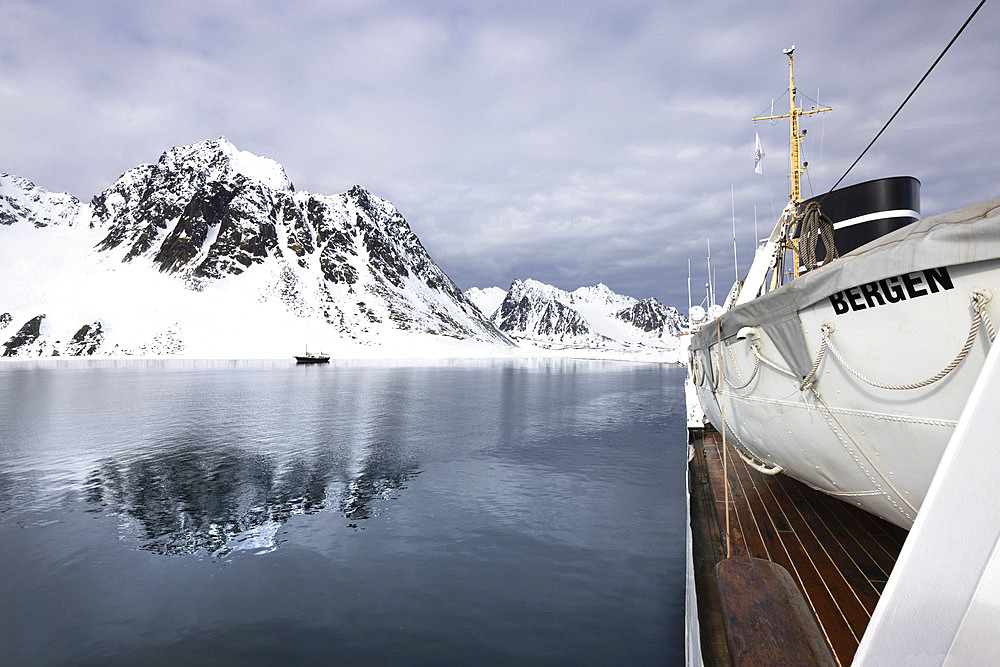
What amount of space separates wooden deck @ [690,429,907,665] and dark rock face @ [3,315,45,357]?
14338 cm

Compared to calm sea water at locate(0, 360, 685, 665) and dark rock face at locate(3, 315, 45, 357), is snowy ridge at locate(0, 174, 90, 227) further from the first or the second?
calm sea water at locate(0, 360, 685, 665)

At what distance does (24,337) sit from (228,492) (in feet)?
446

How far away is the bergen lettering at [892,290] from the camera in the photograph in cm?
334

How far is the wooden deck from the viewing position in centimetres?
435

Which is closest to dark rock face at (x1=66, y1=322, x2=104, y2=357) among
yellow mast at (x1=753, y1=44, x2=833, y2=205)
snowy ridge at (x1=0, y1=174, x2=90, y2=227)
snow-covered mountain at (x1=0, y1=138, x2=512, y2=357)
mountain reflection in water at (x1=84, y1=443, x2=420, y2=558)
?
snow-covered mountain at (x1=0, y1=138, x2=512, y2=357)

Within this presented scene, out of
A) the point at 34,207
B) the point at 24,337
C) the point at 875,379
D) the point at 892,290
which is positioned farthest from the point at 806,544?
the point at 34,207

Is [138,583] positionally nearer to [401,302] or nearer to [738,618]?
[738,618]

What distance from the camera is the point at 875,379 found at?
13.5 feet

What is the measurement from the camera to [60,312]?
116 metres

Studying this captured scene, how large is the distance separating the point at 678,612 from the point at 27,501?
14.0 meters

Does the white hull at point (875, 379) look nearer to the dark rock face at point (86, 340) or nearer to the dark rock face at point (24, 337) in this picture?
the dark rock face at point (86, 340)

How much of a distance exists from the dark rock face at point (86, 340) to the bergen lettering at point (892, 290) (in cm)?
13757

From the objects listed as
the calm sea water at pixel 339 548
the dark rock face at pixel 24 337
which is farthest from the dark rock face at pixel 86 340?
the calm sea water at pixel 339 548

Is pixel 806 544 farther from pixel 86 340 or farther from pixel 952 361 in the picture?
pixel 86 340
